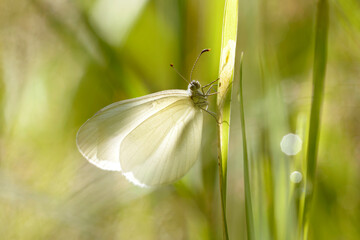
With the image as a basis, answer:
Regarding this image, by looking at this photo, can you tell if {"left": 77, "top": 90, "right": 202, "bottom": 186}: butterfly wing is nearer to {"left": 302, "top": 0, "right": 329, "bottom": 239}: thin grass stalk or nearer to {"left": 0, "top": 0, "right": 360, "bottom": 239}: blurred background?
{"left": 0, "top": 0, "right": 360, "bottom": 239}: blurred background

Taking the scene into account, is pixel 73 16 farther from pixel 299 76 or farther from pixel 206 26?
pixel 299 76

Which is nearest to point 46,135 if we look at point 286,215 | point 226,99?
point 226,99

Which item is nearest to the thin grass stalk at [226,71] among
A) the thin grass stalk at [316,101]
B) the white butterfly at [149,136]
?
the thin grass stalk at [316,101]

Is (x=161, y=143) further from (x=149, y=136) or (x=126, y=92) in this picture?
(x=126, y=92)

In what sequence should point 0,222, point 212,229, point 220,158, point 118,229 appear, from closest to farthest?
point 220,158 → point 212,229 → point 0,222 → point 118,229

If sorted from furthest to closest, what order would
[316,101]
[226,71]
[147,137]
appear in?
[147,137] < [226,71] < [316,101]

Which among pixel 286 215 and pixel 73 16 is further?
pixel 73 16

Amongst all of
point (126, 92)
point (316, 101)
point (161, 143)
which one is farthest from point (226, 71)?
point (161, 143)
